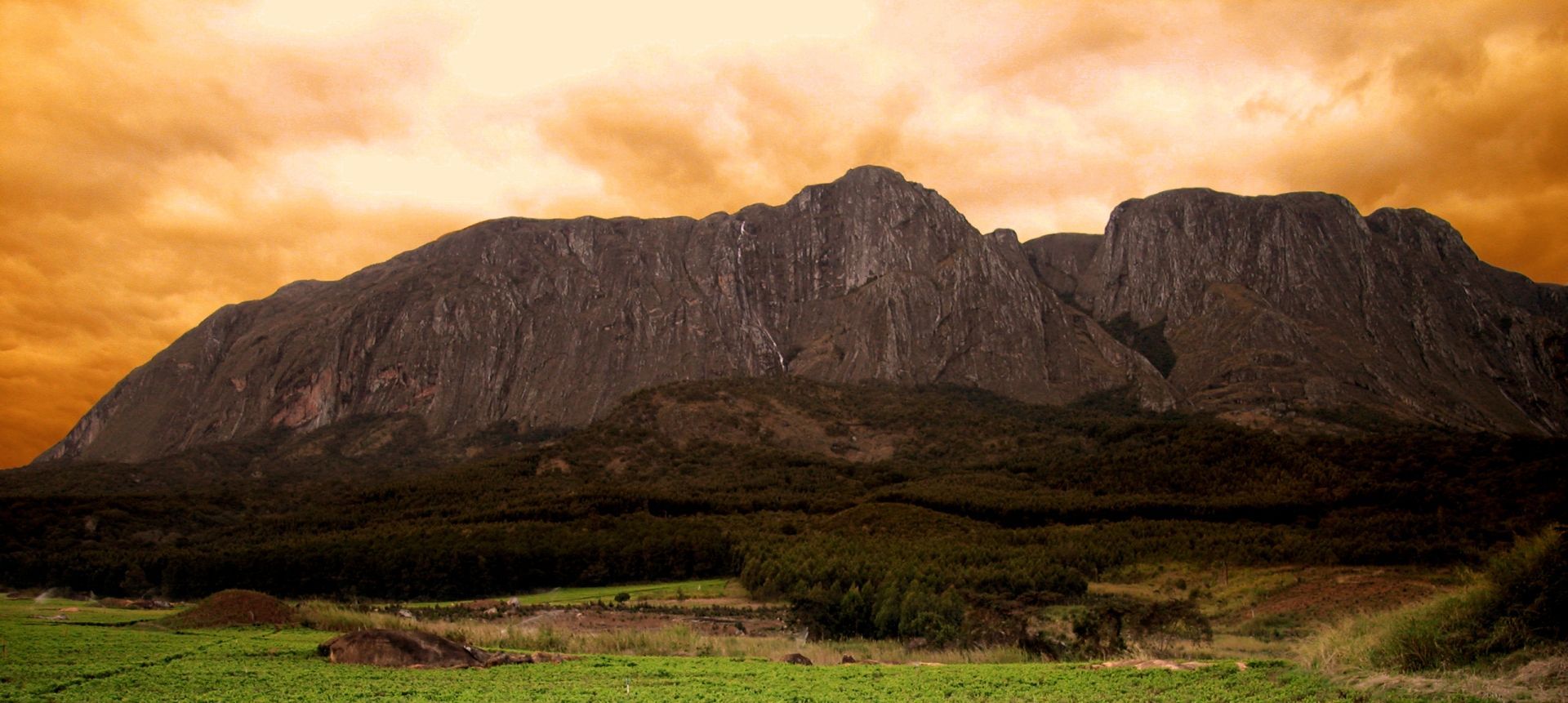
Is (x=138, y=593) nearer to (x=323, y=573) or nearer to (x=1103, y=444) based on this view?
(x=323, y=573)

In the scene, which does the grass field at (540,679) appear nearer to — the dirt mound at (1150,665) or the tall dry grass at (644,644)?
the dirt mound at (1150,665)

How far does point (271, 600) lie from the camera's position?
42.8m

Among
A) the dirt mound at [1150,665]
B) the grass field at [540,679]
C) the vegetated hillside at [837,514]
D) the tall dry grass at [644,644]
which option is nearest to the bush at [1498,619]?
the grass field at [540,679]

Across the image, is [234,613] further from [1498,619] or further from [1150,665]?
[1498,619]

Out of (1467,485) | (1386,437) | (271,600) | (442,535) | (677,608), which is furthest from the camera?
(1386,437)

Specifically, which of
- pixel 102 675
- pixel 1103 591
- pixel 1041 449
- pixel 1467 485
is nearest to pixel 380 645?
pixel 102 675

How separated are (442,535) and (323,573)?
576 inches

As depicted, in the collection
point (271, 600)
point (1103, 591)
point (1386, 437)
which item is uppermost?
point (1386, 437)

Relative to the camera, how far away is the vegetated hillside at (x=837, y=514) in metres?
77.8

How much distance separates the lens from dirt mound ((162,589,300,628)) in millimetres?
38688

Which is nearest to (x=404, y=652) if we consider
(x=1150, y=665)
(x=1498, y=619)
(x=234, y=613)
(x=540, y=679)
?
(x=540, y=679)

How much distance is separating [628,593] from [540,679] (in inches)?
2255

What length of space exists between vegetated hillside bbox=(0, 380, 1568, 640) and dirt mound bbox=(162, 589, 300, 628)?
30702 millimetres

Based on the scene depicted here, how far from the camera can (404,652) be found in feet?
102
